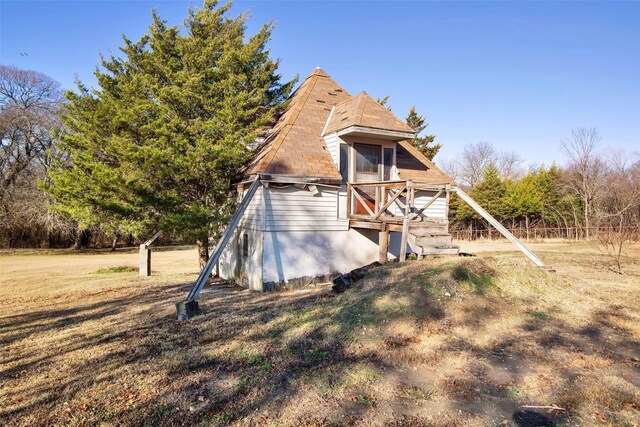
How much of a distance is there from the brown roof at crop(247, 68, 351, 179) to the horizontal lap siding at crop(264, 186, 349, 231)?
671 mm

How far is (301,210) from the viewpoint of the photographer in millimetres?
11945

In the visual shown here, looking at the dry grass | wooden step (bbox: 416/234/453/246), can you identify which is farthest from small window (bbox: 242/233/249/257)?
wooden step (bbox: 416/234/453/246)

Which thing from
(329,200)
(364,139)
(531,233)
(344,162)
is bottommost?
(531,233)

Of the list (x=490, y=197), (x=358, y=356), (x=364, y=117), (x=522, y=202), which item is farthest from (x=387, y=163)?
(x=522, y=202)

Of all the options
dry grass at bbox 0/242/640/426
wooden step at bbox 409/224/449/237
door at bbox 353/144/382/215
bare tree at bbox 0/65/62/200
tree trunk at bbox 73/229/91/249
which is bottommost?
dry grass at bbox 0/242/640/426

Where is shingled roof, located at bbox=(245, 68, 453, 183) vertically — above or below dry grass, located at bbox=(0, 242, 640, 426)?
above

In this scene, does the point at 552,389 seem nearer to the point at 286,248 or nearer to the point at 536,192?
the point at 286,248

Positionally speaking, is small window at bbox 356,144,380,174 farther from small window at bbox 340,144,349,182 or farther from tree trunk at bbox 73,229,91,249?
tree trunk at bbox 73,229,91,249

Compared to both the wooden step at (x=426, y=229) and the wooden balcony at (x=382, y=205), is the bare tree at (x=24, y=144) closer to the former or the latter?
the wooden balcony at (x=382, y=205)

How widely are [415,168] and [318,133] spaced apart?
418 cm

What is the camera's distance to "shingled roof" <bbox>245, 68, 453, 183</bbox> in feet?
39.1

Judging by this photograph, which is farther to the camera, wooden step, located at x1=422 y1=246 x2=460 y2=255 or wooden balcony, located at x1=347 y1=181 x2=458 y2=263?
wooden balcony, located at x1=347 y1=181 x2=458 y2=263

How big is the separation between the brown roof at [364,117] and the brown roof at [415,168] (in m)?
1.73

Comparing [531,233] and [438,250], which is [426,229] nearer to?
[438,250]
